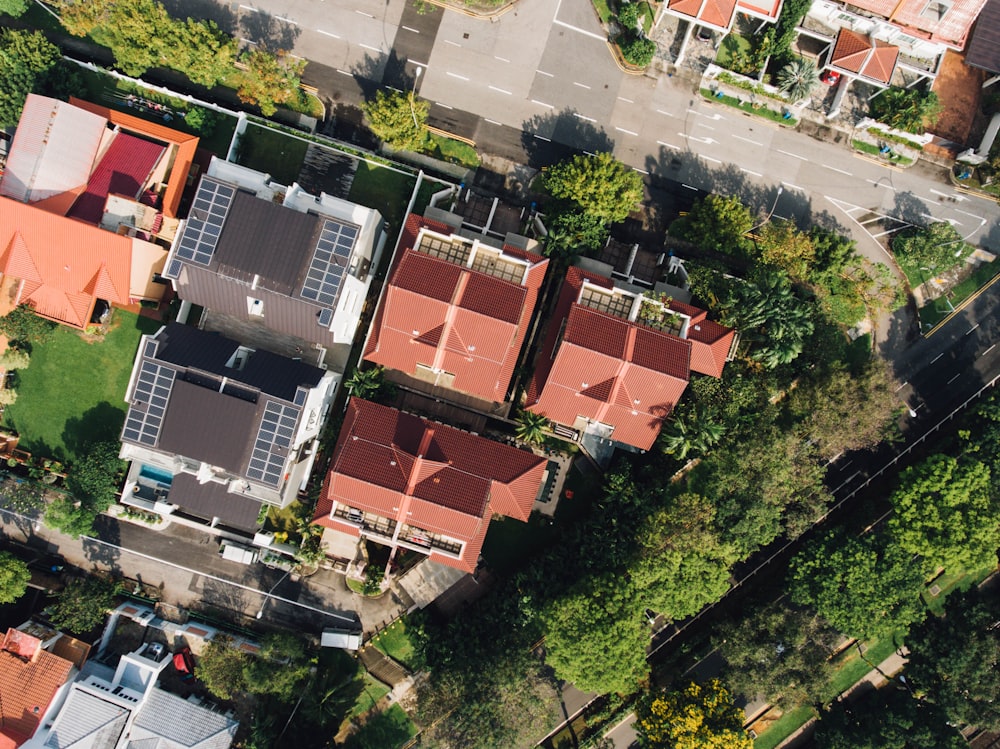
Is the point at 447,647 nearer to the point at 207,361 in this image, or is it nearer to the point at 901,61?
the point at 207,361

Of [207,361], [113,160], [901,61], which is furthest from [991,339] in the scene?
[113,160]

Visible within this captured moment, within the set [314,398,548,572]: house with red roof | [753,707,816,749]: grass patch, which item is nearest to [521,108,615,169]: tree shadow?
[314,398,548,572]: house with red roof

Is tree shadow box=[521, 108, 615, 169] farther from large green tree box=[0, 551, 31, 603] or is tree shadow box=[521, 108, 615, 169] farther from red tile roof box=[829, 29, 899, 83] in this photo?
large green tree box=[0, 551, 31, 603]

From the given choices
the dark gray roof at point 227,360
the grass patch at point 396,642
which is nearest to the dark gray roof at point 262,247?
the dark gray roof at point 227,360

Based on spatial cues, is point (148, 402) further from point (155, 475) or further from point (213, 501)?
point (213, 501)

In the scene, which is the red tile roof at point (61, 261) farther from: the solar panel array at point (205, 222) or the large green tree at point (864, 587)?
the large green tree at point (864, 587)

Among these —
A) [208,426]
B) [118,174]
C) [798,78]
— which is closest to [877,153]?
[798,78]
